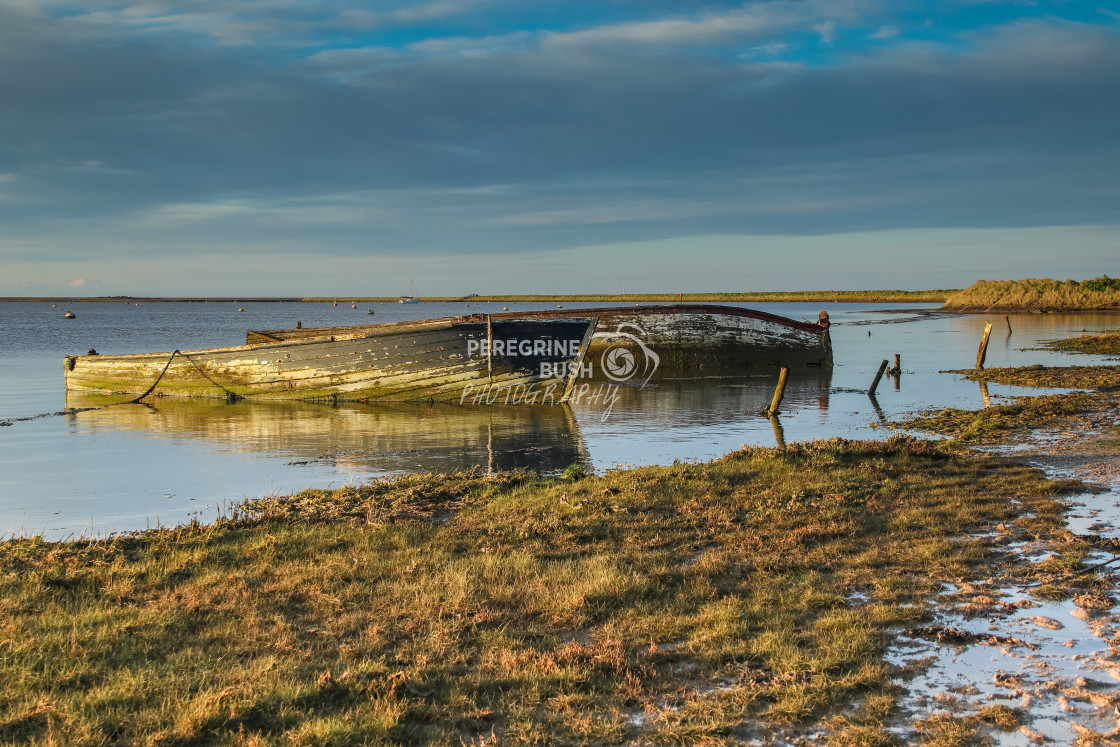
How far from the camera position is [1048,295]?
89938 millimetres

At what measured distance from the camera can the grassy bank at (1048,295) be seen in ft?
282

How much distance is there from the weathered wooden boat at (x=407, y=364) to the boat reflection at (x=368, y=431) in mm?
469

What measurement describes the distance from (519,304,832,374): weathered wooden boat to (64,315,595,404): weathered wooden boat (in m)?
9.47

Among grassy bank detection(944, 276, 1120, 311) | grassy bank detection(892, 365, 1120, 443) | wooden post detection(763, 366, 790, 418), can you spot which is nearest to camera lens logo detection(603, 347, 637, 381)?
wooden post detection(763, 366, 790, 418)

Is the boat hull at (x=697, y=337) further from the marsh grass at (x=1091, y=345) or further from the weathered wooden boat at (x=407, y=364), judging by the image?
the marsh grass at (x=1091, y=345)

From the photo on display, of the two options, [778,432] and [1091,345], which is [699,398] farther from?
[1091,345]

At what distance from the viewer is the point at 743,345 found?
34.3m

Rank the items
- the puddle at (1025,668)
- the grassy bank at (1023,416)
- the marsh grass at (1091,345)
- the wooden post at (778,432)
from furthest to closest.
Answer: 1. the marsh grass at (1091,345)
2. the wooden post at (778,432)
3. the grassy bank at (1023,416)
4. the puddle at (1025,668)

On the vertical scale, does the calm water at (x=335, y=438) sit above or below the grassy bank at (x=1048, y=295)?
below

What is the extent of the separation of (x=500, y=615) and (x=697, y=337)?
2849 cm

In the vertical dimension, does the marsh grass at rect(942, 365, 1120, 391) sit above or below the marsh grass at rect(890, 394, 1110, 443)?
above

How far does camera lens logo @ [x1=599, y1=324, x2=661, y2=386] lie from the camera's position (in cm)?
3425

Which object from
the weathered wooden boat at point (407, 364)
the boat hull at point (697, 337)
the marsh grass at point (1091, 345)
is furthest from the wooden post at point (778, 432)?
the marsh grass at point (1091, 345)

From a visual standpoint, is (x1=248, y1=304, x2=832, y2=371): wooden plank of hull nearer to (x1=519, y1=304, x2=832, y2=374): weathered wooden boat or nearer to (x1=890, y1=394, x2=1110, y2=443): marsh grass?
(x1=519, y1=304, x2=832, y2=374): weathered wooden boat
